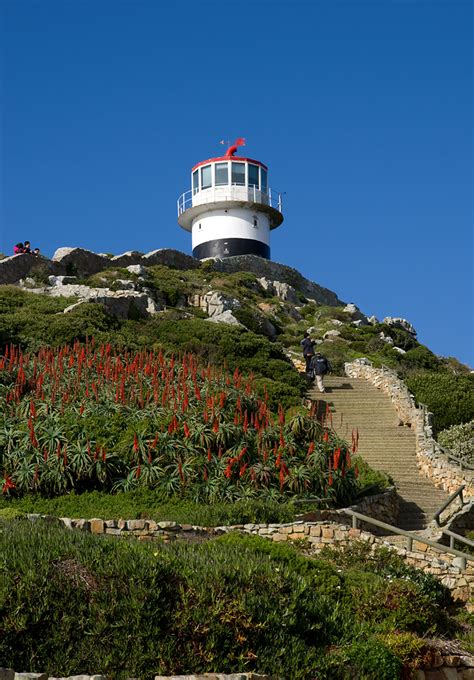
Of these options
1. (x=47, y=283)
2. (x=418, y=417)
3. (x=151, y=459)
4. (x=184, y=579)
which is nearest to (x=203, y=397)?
(x=151, y=459)

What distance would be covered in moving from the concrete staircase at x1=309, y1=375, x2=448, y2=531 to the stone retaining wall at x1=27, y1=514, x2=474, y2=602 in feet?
14.0

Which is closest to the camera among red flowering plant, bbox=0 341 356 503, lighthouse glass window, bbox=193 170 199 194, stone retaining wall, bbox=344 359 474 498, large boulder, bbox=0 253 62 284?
red flowering plant, bbox=0 341 356 503

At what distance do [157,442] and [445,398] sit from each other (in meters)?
13.3

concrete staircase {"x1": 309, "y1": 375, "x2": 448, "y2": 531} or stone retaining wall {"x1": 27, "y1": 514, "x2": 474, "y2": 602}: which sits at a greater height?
concrete staircase {"x1": 309, "y1": 375, "x2": 448, "y2": 531}

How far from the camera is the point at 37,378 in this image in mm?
19156

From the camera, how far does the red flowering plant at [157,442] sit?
15.0 m

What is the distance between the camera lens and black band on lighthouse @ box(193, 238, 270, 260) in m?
53.4

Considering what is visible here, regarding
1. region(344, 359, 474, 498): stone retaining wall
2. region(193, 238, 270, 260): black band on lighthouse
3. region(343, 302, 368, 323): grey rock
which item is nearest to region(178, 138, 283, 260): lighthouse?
region(193, 238, 270, 260): black band on lighthouse

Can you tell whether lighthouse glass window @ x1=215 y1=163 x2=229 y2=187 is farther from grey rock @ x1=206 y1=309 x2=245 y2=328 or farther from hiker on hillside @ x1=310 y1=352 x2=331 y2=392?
hiker on hillside @ x1=310 y1=352 x2=331 y2=392

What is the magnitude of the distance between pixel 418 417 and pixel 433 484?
335 centimetres

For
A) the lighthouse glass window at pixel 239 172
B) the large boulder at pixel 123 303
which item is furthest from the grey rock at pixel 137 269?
the lighthouse glass window at pixel 239 172

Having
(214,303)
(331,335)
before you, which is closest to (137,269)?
(214,303)

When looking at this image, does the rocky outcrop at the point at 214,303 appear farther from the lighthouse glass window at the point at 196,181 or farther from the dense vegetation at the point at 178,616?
the dense vegetation at the point at 178,616

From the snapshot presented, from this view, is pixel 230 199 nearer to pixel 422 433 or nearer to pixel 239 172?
pixel 239 172
